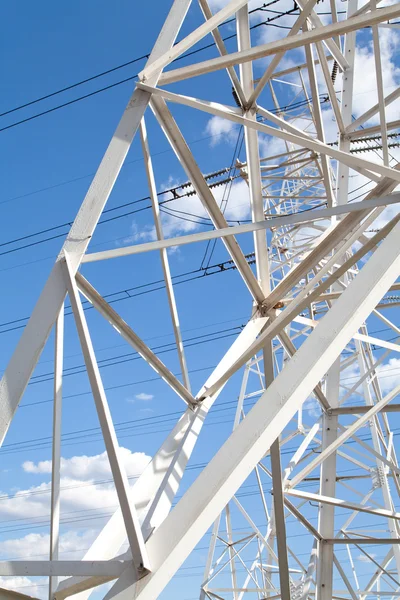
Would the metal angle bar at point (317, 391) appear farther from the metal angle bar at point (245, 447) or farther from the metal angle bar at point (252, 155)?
the metal angle bar at point (245, 447)

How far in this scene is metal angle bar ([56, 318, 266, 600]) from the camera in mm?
3928

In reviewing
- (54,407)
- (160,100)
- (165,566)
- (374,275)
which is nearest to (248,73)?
(160,100)

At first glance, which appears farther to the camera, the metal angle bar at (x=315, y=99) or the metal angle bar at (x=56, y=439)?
the metal angle bar at (x=315, y=99)

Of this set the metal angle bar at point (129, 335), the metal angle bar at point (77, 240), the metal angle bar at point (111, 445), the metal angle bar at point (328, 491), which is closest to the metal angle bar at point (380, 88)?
the metal angle bar at point (77, 240)

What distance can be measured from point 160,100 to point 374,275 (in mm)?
2304

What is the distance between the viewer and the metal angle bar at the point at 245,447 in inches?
109

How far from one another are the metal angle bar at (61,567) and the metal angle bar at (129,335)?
1721 millimetres

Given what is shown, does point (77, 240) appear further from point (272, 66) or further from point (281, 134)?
point (272, 66)

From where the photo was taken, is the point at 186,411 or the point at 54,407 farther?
the point at 186,411

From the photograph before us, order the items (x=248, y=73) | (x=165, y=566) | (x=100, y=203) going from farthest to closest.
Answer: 1. (x=248, y=73)
2. (x=100, y=203)
3. (x=165, y=566)

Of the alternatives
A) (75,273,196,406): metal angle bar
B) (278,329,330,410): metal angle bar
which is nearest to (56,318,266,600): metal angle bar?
(75,273,196,406): metal angle bar

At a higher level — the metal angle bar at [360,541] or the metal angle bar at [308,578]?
the metal angle bar at [360,541]

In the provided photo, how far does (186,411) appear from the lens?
5.23 metres

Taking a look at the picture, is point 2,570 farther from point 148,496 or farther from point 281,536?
point 281,536
